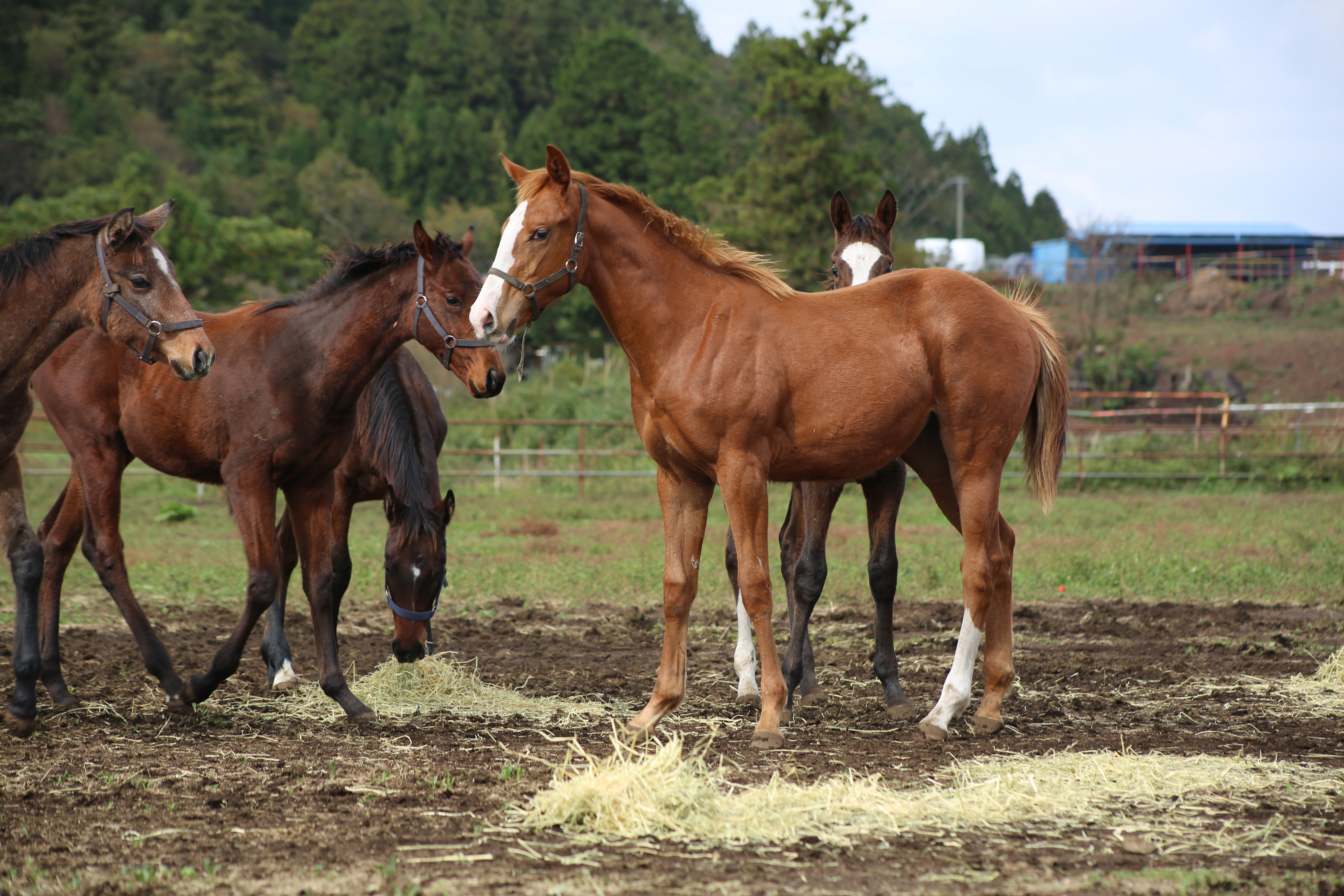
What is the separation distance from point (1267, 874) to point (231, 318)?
17.0ft

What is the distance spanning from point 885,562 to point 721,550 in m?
6.52

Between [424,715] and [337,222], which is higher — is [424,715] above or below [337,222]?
below

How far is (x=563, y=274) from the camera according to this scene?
180 inches

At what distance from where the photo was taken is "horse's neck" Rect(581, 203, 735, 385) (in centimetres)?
468

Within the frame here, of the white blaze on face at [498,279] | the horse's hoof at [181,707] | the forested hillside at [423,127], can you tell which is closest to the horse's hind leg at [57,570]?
the horse's hoof at [181,707]

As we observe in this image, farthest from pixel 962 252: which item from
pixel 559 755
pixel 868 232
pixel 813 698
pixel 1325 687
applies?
pixel 559 755

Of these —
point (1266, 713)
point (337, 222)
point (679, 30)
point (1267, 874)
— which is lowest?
point (1266, 713)

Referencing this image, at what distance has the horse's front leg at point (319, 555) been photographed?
210 inches

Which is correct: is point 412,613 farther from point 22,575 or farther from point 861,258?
point 861,258

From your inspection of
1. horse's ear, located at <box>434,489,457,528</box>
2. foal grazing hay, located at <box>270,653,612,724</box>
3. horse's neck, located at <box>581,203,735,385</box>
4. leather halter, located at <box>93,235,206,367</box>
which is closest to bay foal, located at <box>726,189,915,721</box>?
foal grazing hay, located at <box>270,653,612,724</box>

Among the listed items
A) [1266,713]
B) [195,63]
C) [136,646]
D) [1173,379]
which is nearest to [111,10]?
[195,63]

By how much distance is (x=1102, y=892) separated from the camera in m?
2.81

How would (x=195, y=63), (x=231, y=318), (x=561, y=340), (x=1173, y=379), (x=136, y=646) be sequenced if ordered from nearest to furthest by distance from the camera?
1. (x=231, y=318)
2. (x=136, y=646)
3. (x=1173, y=379)
4. (x=561, y=340)
5. (x=195, y=63)

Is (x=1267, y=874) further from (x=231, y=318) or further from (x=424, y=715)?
(x=231, y=318)
